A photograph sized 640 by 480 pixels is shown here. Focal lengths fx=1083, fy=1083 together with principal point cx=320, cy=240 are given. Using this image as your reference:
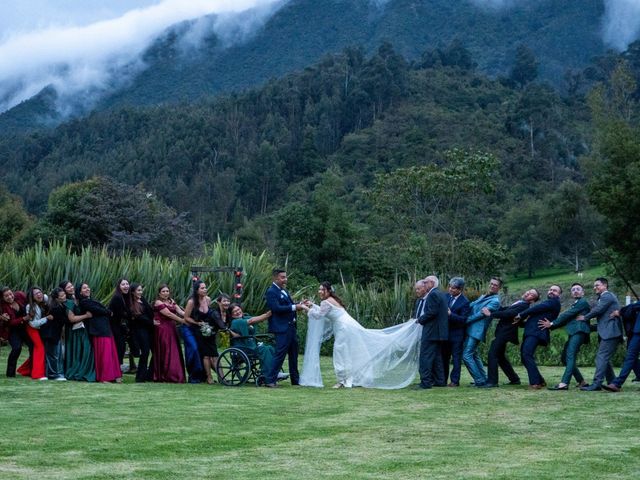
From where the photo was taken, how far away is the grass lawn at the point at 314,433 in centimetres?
822

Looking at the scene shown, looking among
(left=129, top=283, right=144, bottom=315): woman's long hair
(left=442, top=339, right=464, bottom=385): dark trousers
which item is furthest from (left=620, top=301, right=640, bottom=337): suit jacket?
(left=129, top=283, right=144, bottom=315): woman's long hair

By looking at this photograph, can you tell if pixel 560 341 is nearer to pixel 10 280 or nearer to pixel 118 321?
pixel 118 321

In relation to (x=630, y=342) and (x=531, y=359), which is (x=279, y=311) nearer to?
(x=531, y=359)

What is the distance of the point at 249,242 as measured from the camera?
57719 mm

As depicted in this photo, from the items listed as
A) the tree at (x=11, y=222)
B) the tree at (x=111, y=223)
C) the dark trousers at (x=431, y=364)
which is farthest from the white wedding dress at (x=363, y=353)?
the tree at (x=11, y=222)

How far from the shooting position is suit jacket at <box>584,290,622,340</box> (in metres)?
14.3

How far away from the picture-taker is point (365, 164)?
277ft

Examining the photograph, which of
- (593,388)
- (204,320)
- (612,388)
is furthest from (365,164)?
(612,388)

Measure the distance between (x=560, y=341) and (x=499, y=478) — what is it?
48.0 feet

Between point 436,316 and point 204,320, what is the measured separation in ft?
11.1

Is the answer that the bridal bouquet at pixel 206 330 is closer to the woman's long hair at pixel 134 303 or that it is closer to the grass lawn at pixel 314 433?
the woman's long hair at pixel 134 303

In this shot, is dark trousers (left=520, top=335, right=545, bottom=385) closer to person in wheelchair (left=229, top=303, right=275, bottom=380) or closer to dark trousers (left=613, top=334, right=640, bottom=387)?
dark trousers (left=613, top=334, right=640, bottom=387)

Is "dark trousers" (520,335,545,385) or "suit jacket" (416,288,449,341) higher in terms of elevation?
"suit jacket" (416,288,449,341)

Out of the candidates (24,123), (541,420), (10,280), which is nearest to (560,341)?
(541,420)
